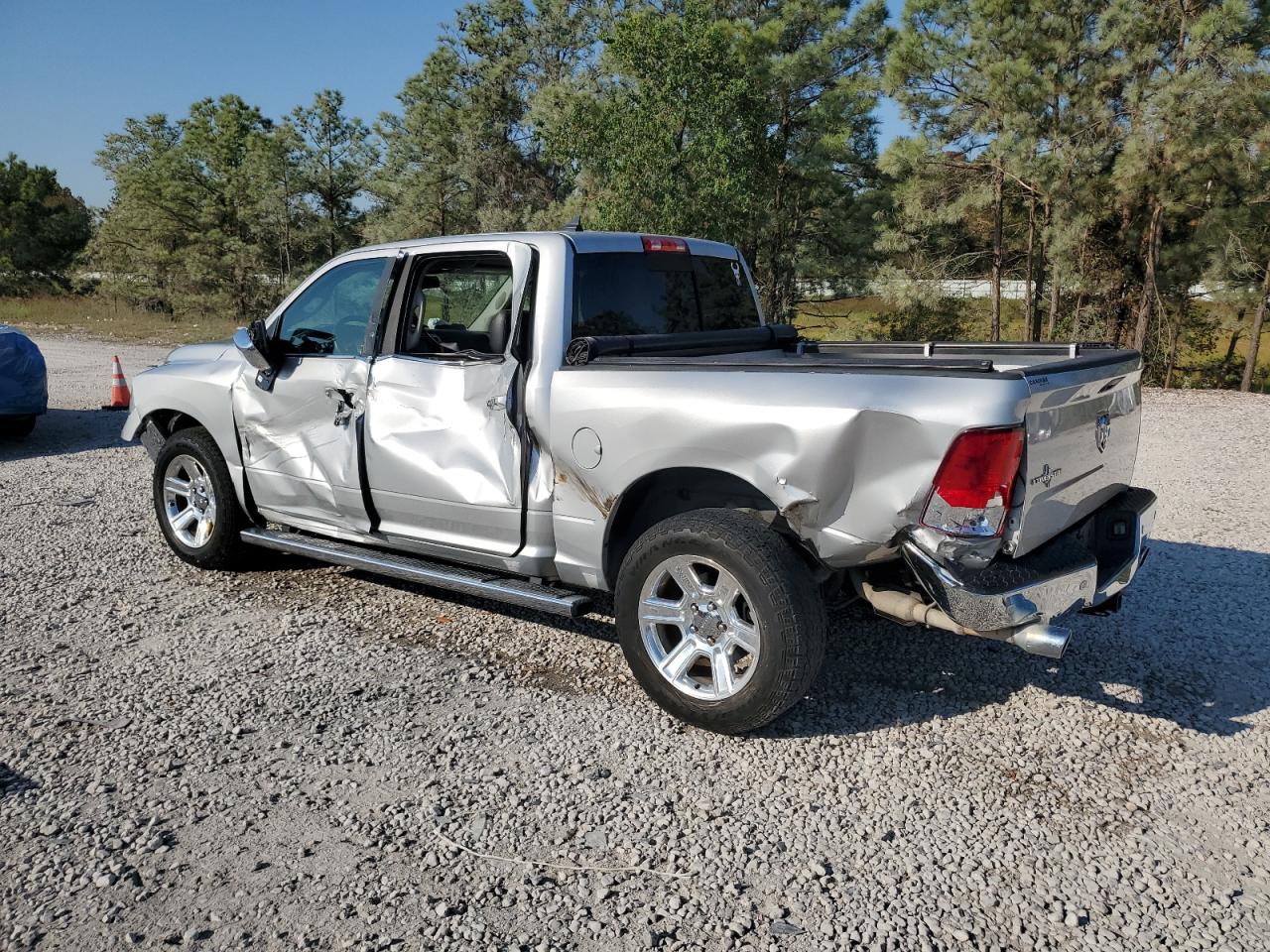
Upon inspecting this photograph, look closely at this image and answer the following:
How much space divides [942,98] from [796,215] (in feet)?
20.1

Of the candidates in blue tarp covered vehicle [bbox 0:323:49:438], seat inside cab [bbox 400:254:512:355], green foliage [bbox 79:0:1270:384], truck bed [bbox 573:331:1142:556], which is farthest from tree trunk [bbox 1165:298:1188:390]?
blue tarp covered vehicle [bbox 0:323:49:438]

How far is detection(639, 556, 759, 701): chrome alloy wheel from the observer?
360 centimetres

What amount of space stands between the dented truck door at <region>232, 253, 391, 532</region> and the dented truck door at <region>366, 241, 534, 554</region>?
0.18 metres

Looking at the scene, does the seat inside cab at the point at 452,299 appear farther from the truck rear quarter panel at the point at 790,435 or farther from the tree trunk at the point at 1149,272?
the tree trunk at the point at 1149,272

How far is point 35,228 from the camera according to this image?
178ft

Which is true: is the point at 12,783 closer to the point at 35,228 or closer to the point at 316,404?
the point at 316,404

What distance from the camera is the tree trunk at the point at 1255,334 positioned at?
56.3ft

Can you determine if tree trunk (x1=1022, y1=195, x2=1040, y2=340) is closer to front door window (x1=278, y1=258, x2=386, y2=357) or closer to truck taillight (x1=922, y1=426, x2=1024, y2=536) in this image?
front door window (x1=278, y1=258, x2=386, y2=357)

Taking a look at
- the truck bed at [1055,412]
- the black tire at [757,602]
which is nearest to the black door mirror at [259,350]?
the truck bed at [1055,412]

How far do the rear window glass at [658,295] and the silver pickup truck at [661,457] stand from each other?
0.05ft

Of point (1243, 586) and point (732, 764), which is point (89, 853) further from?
point (1243, 586)

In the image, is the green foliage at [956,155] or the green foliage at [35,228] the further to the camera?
the green foliage at [35,228]

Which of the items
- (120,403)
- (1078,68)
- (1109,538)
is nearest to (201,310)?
(120,403)

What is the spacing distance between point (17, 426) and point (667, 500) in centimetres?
960
